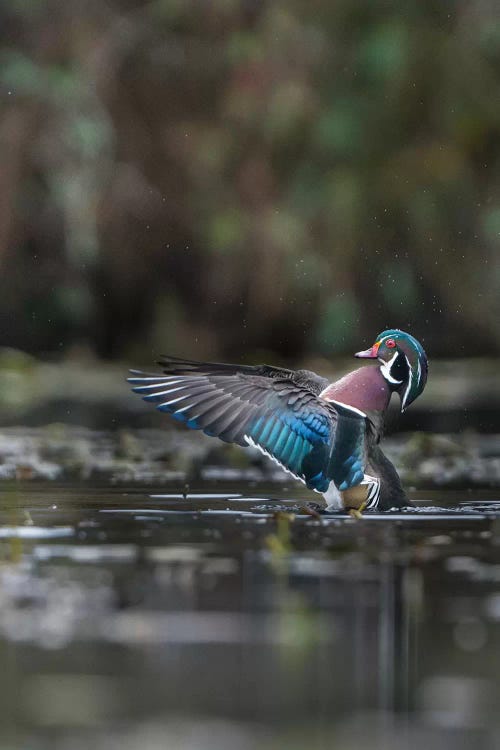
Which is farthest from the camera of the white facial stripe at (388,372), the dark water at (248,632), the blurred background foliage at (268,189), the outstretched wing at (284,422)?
the blurred background foliage at (268,189)

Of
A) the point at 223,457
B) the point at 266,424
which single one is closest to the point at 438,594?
the point at 266,424

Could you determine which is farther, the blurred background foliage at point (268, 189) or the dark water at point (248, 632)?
the blurred background foliage at point (268, 189)

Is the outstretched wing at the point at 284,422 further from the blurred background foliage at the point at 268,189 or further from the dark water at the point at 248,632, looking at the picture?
the blurred background foliage at the point at 268,189

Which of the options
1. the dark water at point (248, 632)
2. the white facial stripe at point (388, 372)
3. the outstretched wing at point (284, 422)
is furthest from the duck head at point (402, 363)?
the dark water at point (248, 632)

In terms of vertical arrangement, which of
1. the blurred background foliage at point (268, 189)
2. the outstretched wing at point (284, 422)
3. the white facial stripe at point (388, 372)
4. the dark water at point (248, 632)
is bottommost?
the dark water at point (248, 632)

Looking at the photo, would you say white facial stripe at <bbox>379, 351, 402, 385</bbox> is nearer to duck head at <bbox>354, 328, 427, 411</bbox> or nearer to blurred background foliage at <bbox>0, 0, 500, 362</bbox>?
A: duck head at <bbox>354, 328, 427, 411</bbox>

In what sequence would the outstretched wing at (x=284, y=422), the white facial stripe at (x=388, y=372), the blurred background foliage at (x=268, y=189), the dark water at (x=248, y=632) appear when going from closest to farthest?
the dark water at (x=248, y=632), the outstretched wing at (x=284, y=422), the white facial stripe at (x=388, y=372), the blurred background foliage at (x=268, y=189)

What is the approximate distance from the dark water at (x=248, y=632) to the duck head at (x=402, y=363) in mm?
652

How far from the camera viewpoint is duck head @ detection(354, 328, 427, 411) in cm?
668

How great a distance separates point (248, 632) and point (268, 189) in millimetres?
16979

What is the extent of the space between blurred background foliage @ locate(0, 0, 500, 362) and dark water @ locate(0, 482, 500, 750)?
1402cm

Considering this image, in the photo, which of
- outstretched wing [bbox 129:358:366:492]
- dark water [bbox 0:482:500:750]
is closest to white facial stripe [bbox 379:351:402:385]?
outstretched wing [bbox 129:358:366:492]

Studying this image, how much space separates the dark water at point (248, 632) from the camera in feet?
10.4

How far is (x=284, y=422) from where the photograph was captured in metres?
6.42
